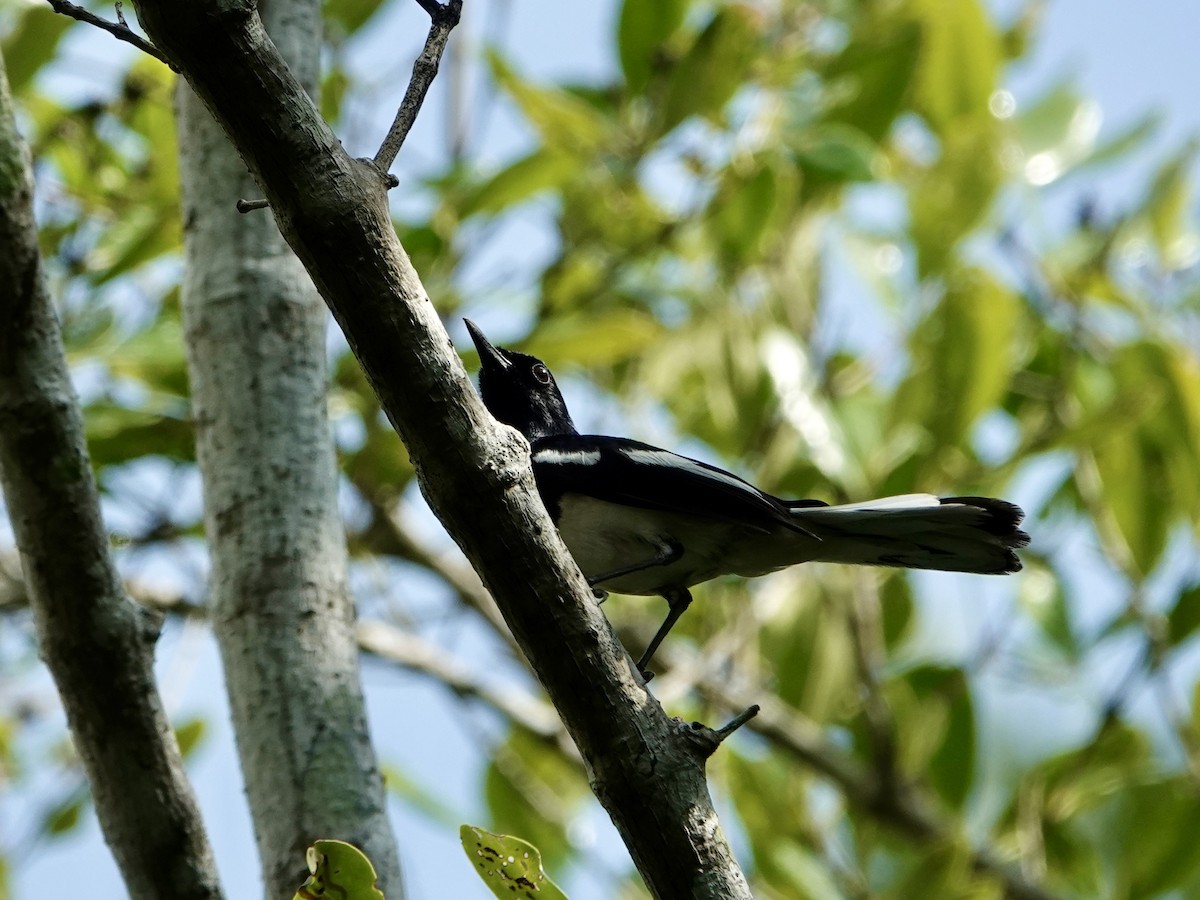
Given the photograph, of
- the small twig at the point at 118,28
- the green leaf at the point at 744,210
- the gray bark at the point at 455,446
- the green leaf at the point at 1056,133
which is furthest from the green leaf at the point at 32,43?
the green leaf at the point at 1056,133

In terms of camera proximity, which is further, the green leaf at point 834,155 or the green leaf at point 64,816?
the green leaf at point 64,816

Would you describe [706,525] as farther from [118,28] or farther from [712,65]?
[118,28]

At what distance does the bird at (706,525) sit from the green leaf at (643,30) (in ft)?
3.55

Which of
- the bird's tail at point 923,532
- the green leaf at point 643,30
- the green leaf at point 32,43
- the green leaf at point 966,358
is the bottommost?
the bird's tail at point 923,532

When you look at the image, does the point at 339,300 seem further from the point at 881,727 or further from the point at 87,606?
the point at 881,727

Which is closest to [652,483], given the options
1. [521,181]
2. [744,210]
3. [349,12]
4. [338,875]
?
[521,181]

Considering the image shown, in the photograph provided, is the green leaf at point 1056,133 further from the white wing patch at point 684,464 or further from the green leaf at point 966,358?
the white wing patch at point 684,464

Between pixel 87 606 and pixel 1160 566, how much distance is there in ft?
10.6

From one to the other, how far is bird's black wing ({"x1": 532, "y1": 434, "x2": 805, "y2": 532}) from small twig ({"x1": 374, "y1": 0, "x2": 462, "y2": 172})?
4.50 feet

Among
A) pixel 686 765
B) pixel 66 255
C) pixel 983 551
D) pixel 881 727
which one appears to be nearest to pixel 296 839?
pixel 686 765

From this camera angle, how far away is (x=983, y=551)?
301cm

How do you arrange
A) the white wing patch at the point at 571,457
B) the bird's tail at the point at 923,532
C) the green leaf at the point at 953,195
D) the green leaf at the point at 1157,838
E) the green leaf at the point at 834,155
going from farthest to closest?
the green leaf at the point at 953,195 → the green leaf at the point at 1157,838 → the green leaf at the point at 834,155 → the white wing patch at the point at 571,457 → the bird's tail at the point at 923,532

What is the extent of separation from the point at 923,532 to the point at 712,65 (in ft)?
5.26

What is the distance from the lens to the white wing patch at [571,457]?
3193 millimetres
